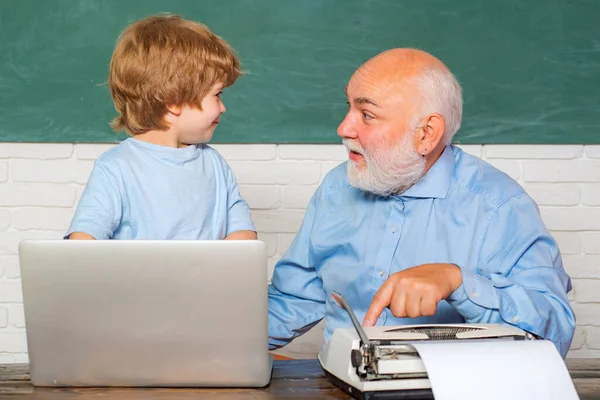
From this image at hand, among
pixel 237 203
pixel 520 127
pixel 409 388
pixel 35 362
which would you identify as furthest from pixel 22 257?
pixel 520 127

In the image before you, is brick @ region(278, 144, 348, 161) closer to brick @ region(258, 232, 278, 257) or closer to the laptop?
brick @ region(258, 232, 278, 257)

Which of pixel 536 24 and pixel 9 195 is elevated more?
pixel 536 24

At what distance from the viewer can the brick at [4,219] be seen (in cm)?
299

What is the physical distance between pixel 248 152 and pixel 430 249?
1219 mm

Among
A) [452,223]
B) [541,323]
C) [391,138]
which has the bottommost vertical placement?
[541,323]

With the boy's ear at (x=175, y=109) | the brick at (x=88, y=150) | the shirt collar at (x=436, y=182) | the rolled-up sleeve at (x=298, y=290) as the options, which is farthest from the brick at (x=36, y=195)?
the shirt collar at (x=436, y=182)

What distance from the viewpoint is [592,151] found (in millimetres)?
2990

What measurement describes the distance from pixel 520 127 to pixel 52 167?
1660mm

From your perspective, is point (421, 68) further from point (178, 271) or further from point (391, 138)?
point (178, 271)

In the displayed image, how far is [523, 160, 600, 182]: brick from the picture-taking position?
118 inches

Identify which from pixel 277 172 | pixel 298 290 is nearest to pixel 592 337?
pixel 277 172

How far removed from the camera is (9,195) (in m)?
2.99

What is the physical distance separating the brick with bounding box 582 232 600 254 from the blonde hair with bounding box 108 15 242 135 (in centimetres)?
162

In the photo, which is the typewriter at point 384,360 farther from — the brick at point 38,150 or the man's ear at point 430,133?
the brick at point 38,150
